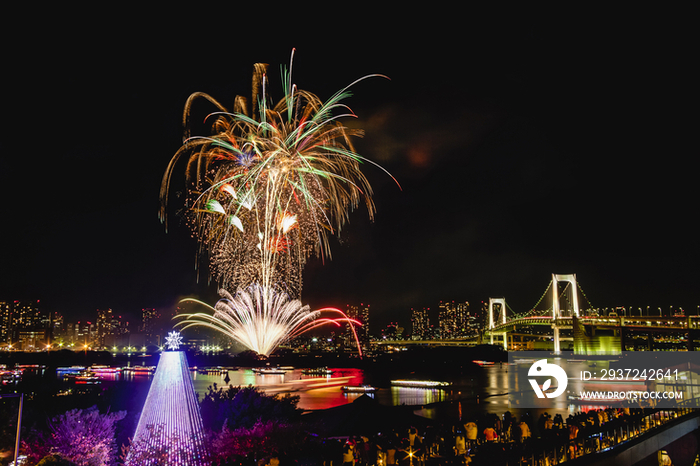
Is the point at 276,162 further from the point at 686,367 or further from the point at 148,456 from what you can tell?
the point at 686,367

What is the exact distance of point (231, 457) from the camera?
337 inches

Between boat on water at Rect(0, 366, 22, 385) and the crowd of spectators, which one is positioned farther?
boat on water at Rect(0, 366, 22, 385)

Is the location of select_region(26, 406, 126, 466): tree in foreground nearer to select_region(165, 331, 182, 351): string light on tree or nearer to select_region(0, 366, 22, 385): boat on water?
select_region(165, 331, 182, 351): string light on tree

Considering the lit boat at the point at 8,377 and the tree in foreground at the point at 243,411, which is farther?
the lit boat at the point at 8,377

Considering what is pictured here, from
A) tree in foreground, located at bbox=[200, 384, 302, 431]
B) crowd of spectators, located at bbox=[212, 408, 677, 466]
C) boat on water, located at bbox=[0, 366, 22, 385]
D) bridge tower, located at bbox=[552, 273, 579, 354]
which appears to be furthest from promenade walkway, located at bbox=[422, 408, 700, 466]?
bridge tower, located at bbox=[552, 273, 579, 354]

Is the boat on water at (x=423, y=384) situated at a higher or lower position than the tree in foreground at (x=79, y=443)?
lower

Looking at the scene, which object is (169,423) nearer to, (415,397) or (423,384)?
(415,397)

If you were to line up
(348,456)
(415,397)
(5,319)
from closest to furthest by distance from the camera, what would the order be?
1. (348,456)
2. (415,397)
3. (5,319)

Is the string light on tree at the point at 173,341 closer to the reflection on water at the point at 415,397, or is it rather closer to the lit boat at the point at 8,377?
the reflection on water at the point at 415,397

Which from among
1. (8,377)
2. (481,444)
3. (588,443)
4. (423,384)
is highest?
(588,443)

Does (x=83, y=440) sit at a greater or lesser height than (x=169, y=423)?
lesser

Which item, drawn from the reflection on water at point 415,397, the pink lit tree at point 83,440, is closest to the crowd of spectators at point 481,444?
the pink lit tree at point 83,440

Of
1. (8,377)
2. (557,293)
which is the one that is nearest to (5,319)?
(8,377)

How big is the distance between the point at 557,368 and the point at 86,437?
1220 centimetres
